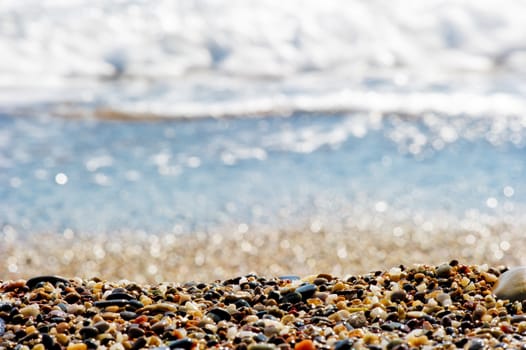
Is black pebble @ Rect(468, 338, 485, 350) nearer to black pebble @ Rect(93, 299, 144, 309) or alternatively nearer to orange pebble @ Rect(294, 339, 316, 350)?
orange pebble @ Rect(294, 339, 316, 350)

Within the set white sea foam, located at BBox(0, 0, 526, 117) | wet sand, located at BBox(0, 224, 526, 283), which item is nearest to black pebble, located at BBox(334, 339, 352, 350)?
wet sand, located at BBox(0, 224, 526, 283)

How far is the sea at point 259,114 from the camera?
16.9 feet

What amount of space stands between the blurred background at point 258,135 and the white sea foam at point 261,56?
0.03m

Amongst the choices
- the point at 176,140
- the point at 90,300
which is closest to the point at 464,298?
the point at 90,300

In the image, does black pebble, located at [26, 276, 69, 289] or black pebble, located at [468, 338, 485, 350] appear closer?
Answer: black pebble, located at [468, 338, 485, 350]

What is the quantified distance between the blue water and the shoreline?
200 cm

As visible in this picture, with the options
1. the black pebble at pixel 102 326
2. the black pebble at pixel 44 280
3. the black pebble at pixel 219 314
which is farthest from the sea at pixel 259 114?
the black pebble at pixel 102 326

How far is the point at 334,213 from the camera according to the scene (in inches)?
198

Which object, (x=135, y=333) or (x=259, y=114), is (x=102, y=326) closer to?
(x=135, y=333)

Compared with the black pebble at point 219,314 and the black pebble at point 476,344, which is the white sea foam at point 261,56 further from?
the black pebble at point 476,344

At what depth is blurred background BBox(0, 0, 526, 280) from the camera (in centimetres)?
468

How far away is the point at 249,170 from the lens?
5836mm

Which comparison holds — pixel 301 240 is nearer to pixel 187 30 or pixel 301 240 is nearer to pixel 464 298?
pixel 464 298

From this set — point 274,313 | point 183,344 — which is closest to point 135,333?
point 183,344
